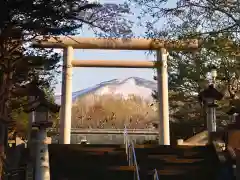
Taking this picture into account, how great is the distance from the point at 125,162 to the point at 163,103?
22.1ft

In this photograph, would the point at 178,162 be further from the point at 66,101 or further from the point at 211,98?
the point at 66,101

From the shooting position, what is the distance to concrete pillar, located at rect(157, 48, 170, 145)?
56.5 ft

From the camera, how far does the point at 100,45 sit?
16.7 metres

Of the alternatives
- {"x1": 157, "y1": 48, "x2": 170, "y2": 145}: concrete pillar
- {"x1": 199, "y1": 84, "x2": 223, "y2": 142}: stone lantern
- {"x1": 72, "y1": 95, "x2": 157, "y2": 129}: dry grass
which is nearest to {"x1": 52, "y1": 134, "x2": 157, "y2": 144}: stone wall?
{"x1": 72, "y1": 95, "x2": 157, "y2": 129}: dry grass

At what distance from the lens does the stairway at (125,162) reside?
10383mm

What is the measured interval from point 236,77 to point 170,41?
9.19m

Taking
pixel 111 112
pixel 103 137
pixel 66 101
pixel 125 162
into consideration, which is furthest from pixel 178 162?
pixel 111 112

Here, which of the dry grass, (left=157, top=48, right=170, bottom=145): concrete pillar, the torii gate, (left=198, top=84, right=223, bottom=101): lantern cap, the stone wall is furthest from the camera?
the dry grass

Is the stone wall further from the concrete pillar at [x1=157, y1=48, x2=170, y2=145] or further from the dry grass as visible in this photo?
the concrete pillar at [x1=157, y1=48, x2=170, y2=145]

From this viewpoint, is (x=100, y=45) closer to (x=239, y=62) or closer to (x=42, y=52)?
(x=239, y=62)

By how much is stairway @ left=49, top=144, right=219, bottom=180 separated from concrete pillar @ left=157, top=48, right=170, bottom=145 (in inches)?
209

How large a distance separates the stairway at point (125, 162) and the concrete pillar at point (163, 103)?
5.30 m

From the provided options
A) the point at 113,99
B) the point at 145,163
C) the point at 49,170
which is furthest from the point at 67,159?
the point at 113,99

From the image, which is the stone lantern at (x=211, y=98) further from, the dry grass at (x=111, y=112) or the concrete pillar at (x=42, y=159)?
the dry grass at (x=111, y=112)
